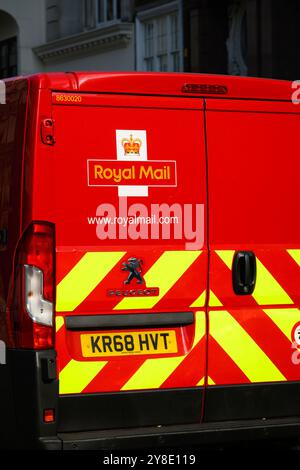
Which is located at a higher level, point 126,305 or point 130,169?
point 130,169

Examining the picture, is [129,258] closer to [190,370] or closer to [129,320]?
[129,320]

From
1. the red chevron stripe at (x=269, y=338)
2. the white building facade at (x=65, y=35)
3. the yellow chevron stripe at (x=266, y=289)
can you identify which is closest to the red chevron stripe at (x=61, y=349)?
the red chevron stripe at (x=269, y=338)

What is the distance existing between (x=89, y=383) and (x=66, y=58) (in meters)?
24.3

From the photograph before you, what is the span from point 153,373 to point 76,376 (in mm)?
419

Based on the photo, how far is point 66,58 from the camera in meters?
29.6

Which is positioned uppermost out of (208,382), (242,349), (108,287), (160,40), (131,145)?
(160,40)

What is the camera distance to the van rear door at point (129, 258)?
5969 mm

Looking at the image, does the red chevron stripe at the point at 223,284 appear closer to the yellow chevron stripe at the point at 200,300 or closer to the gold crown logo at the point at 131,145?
the yellow chevron stripe at the point at 200,300

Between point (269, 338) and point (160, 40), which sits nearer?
point (269, 338)

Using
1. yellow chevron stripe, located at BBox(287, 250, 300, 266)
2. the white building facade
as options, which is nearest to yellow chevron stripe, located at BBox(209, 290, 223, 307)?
yellow chevron stripe, located at BBox(287, 250, 300, 266)

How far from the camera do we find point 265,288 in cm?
636

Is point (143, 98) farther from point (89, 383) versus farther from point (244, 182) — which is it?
point (89, 383)

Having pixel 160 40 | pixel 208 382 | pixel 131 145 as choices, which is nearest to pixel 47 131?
pixel 131 145

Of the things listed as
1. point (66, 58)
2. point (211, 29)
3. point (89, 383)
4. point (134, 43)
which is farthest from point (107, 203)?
point (66, 58)
